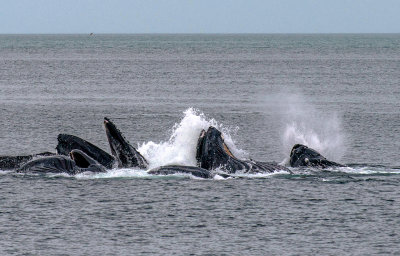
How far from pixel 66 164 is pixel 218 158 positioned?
25.6ft

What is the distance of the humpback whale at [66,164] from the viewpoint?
4572cm

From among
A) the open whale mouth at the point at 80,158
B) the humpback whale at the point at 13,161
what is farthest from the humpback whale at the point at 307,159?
the humpback whale at the point at 13,161

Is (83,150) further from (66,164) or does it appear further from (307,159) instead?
(307,159)

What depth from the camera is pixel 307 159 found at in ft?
162

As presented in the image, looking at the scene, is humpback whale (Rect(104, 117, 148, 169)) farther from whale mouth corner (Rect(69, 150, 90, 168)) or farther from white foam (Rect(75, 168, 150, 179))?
whale mouth corner (Rect(69, 150, 90, 168))

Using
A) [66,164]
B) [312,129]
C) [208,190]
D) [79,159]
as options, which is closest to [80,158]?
[79,159]

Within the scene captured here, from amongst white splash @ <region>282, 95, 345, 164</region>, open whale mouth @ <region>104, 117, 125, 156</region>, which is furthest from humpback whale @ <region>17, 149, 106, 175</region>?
white splash @ <region>282, 95, 345, 164</region>

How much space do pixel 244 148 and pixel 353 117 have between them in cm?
2454

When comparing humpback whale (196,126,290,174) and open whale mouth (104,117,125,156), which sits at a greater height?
open whale mouth (104,117,125,156)

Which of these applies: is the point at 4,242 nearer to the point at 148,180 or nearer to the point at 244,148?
the point at 148,180

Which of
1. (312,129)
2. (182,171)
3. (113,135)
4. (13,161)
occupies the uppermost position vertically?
(113,135)

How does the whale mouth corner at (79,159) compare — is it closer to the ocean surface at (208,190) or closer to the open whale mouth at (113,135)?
the ocean surface at (208,190)

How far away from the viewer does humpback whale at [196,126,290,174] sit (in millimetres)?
46625

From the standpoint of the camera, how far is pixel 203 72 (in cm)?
16450
